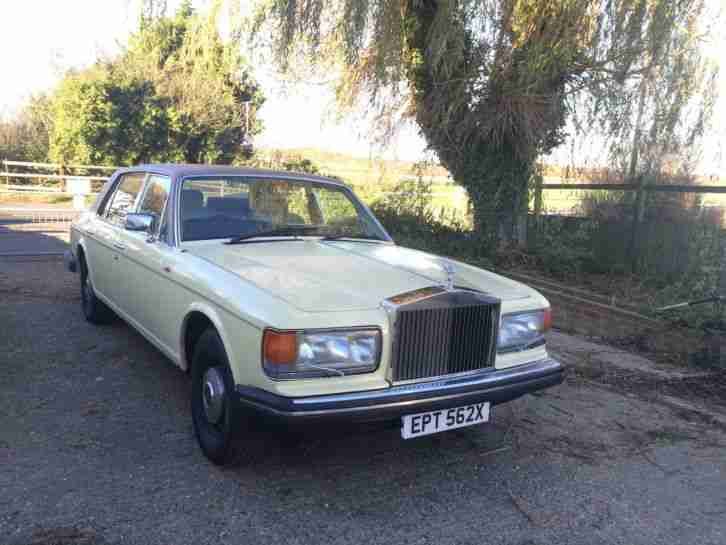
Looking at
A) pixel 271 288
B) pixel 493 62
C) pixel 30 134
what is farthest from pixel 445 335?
pixel 30 134

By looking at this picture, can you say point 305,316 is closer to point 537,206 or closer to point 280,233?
point 280,233

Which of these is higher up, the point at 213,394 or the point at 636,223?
the point at 636,223

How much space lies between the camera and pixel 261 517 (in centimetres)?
293

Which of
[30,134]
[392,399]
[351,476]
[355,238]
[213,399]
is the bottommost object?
[351,476]

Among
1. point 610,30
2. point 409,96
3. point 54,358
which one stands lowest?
point 54,358

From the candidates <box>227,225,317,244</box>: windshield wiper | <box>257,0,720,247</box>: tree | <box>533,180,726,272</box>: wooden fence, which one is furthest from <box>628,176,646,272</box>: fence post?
<box>227,225,317,244</box>: windshield wiper

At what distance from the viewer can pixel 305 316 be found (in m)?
2.87

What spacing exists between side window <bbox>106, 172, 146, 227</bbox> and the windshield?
1.11 meters

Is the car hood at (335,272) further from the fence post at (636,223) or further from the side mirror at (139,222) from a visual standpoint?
the fence post at (636,223)

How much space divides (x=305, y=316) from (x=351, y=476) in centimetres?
111

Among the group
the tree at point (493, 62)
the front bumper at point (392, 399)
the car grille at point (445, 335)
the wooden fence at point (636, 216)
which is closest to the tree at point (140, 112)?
the tree at point (493, 62)

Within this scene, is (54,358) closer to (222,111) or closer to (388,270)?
(388,270)

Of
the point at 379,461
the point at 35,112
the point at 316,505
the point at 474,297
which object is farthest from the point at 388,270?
the point at 35,112

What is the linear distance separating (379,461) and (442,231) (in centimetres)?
801
